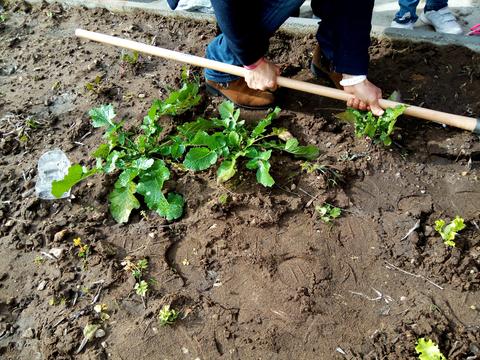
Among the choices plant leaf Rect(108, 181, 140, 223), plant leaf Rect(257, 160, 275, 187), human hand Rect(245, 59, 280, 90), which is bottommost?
plant leaf Rect(108, 181, 140, 223)

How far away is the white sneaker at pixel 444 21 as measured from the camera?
3.13 m

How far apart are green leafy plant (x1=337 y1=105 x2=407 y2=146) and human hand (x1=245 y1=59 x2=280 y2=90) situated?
45cm

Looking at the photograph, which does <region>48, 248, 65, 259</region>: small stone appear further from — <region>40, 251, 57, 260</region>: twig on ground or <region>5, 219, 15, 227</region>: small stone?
<region>5, 219, 15, 227</region>: small stone

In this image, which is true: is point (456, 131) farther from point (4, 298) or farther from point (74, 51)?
point (74, 51)

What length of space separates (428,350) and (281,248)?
2.41 ft

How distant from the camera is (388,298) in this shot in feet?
6.11

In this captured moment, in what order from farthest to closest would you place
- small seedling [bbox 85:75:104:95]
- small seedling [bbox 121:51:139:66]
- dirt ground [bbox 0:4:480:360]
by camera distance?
small seedling [bbox 121:51:139:66]
small seedling [bbox 85:75:104:95]
dirt ground [bbox 0:4:480:360]

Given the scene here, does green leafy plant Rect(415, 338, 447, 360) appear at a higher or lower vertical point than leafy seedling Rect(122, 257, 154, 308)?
lower

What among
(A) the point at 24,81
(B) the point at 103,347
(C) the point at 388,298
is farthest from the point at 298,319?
(A) the point at 24,81

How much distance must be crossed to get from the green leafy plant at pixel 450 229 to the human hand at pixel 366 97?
2.16ft

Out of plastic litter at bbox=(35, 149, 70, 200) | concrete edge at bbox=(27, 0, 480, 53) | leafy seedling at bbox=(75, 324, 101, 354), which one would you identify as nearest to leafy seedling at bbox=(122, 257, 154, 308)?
leafy seedling at bbox=(75, 324, 101, 354)

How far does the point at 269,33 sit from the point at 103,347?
177 cm

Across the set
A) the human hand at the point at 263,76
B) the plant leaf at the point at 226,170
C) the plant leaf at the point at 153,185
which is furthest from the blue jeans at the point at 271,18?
the plant leaf at the point at 153,185

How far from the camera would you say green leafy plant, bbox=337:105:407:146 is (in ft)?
7.16
